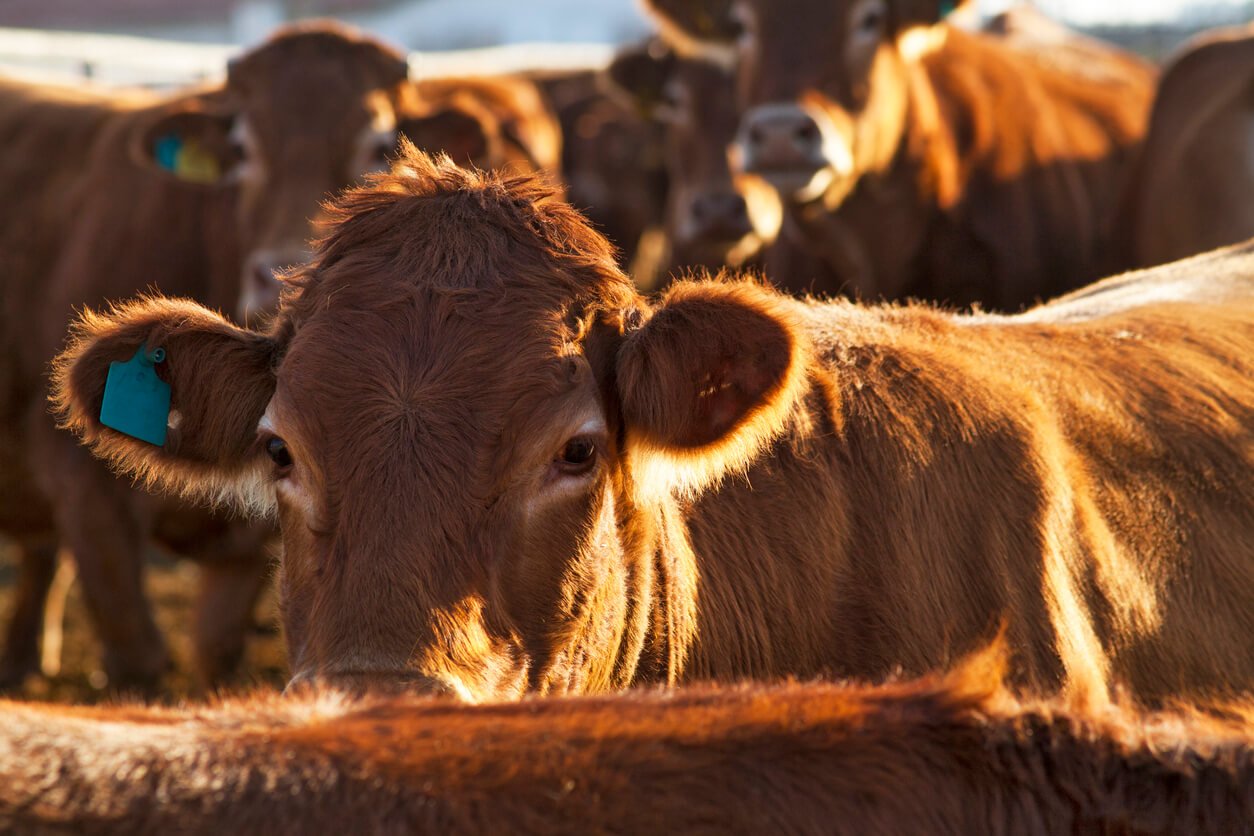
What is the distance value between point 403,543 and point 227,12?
1258 inches

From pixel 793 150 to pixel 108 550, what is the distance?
3208mm

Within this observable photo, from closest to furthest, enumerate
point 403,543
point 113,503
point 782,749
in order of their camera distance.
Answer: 1. point 782,749
2. point 403,543
3. point 113,503

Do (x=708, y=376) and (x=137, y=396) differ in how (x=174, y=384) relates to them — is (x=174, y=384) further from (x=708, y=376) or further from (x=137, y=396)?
(x=708, y=376)

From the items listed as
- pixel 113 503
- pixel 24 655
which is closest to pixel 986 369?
pixel 113 503

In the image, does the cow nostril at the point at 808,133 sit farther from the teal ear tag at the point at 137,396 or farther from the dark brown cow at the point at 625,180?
the teal ear tag at the point at 137,396

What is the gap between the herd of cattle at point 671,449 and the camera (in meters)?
1.63

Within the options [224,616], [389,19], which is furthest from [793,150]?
[389,19]

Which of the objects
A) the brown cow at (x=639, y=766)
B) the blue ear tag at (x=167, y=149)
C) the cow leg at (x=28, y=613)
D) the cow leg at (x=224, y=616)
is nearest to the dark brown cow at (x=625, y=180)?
the blue ear tag at (x=167, y=149)

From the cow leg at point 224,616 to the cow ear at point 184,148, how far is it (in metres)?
1.64

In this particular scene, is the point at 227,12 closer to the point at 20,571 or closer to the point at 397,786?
the point at 20,571

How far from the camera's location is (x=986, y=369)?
3.52 m

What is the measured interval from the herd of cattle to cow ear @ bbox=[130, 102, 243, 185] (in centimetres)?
2

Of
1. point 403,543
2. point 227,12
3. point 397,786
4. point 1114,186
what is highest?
point 227,12

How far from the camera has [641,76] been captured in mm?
8711
